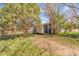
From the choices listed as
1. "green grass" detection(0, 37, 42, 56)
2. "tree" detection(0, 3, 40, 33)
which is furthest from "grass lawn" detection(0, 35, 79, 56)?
"tree" detection(0, 3, 40, 33)

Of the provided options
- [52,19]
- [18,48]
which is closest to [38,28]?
[52,19]

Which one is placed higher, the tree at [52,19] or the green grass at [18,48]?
the tree at [52,19]

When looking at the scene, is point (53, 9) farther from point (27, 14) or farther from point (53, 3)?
point (27, 14)

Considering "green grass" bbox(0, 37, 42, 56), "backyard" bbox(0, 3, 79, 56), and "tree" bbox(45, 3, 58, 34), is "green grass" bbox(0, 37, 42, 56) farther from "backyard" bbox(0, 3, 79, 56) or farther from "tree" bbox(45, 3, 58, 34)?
"tree" bbox(45, 3, 58, 34)

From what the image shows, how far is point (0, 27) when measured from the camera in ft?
8.81

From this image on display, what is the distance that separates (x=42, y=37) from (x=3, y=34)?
46 cm

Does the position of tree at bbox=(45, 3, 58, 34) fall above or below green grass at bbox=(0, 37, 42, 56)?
above

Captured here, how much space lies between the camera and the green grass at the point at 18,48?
104 inches

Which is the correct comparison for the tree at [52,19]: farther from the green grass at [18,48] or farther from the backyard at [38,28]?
the green grass at [18,48]

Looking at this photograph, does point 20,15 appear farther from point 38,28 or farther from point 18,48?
point 18,48

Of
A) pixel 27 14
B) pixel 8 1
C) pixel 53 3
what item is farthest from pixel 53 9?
pixel 8 1

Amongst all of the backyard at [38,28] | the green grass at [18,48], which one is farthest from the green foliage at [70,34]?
the green grass at [18,48]

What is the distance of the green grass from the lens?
264 cm

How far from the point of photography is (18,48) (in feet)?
8.74
